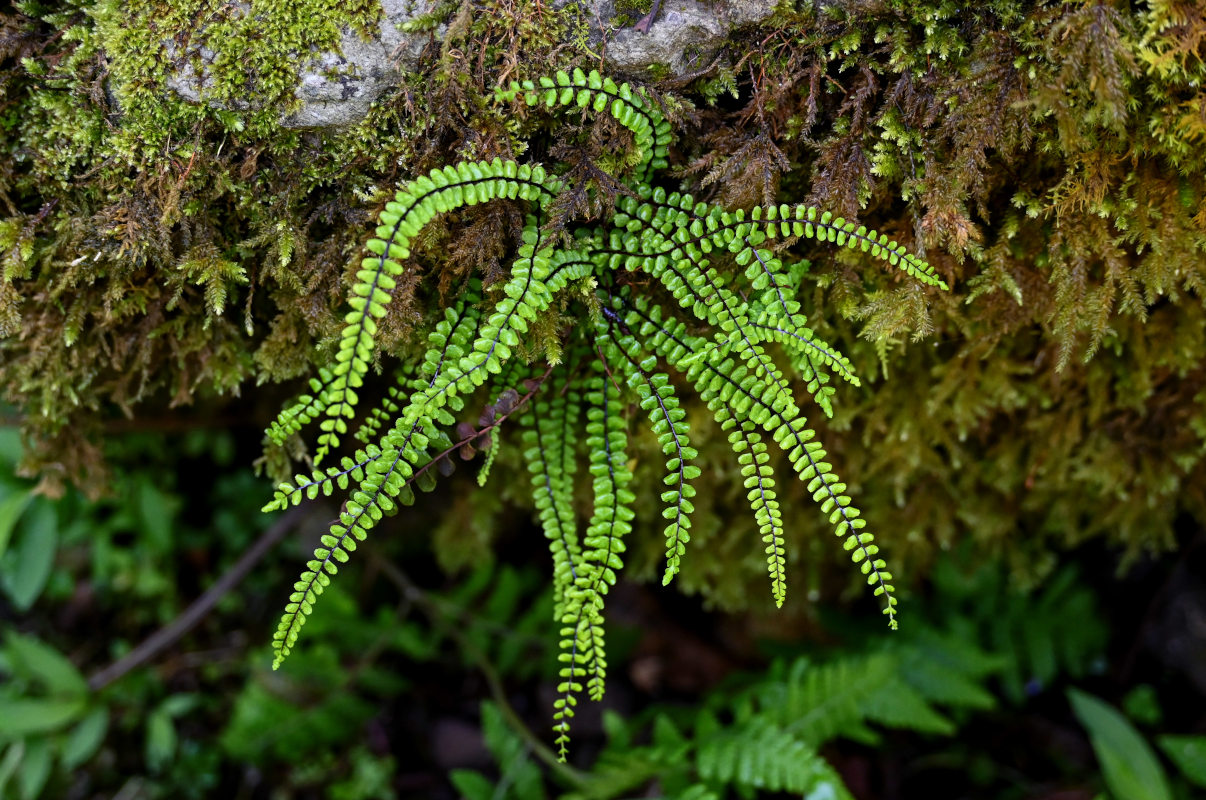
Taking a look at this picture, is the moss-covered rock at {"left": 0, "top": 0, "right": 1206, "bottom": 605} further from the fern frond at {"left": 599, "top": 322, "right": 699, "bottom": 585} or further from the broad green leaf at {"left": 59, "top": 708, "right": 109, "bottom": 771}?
the broad green leaf at {"left": 59, "top": 708, "right": 109, "bottom": 771}

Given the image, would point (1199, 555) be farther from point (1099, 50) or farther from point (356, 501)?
point (356, 501)

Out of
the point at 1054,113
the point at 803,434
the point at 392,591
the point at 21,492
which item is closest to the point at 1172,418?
the point at 1054,113

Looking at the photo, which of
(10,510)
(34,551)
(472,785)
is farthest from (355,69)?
(472,785)

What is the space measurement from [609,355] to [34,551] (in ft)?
7.42

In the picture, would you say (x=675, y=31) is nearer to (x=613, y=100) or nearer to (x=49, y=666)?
(x=613, y=100)

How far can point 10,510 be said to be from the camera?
250cm

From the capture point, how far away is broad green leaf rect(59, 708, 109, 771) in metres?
2.97

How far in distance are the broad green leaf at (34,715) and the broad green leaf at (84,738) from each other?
2.0 inches

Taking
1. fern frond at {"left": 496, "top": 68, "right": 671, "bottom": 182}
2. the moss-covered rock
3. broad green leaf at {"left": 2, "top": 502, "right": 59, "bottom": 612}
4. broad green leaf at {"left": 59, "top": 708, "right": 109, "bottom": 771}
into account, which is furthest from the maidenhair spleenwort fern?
broad green leaf at {"left": 59, "top": 708, "right": 109, "bottom": 771}

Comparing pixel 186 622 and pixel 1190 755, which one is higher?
pixel 1190 755

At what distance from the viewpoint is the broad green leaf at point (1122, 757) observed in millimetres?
2508

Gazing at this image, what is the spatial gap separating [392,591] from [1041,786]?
3.00 metres

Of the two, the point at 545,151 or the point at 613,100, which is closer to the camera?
the point at 613,100

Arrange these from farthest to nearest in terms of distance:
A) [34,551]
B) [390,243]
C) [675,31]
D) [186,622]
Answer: [186,622] → [34,551] → [675,31] → [390,243]
